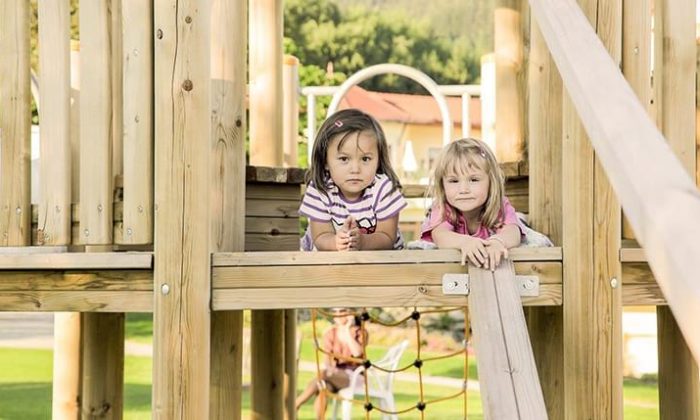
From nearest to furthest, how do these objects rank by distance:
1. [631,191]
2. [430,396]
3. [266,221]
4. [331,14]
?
[631,191], [266,221], [430,396], [331,14]

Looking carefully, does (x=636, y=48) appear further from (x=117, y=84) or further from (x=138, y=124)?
(x=117, y=84)

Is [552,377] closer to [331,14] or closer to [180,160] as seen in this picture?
[180,160]

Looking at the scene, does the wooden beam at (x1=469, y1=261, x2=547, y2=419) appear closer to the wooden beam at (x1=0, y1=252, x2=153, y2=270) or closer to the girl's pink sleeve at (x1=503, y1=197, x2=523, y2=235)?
the girl's pink sleeve at (x1=503, y1=197, x2=523, y2=235)

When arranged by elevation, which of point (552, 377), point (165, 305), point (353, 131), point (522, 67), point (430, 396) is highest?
point (522, 67)

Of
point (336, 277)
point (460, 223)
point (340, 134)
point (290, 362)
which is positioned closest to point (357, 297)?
point (336, 277)

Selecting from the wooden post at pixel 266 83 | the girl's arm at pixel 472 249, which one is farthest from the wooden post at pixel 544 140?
the wooden post at pixel 266 83

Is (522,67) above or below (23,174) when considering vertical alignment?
above

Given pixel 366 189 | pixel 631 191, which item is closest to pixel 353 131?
pixel 366 189

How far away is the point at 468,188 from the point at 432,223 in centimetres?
17

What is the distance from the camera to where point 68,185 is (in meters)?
3.40

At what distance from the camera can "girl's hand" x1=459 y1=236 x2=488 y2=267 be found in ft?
9.91

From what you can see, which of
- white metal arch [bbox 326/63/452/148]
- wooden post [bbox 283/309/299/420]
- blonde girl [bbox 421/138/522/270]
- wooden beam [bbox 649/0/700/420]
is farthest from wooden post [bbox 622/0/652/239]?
white metal arch [bbox 326/63/452/148]

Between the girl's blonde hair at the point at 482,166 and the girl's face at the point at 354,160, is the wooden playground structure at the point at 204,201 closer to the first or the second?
the girl's blonde hair at the point at 482,166

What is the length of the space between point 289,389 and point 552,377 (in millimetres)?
2643
